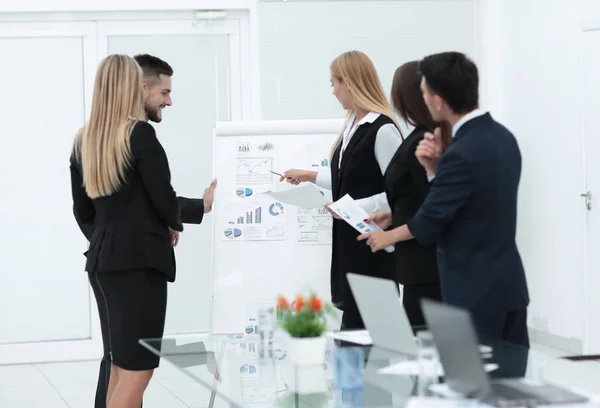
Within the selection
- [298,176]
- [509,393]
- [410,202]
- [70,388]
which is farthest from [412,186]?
[70,388]

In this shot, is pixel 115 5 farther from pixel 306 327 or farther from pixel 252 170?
pixel 306 327

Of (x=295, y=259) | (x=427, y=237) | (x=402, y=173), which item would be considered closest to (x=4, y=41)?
(x=295, y=259)

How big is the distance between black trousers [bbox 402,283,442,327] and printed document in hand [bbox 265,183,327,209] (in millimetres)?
960

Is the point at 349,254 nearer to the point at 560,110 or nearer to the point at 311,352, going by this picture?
the point at 311,352

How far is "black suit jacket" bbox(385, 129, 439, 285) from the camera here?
3.33m

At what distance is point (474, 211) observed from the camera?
2732mm

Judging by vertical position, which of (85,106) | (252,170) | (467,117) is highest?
(85,106)

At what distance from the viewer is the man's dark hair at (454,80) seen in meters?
2.79

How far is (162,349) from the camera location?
9.18 feet

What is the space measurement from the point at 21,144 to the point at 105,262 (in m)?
3.87

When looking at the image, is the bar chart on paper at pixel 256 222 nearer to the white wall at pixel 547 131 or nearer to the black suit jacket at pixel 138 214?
the black suit jacket at pixel 138 214

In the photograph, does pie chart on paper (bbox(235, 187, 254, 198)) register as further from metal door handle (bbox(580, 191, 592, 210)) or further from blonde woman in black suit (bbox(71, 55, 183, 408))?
metal door handle (bbox(580, 191, 592, 210))

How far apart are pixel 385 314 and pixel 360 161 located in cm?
150

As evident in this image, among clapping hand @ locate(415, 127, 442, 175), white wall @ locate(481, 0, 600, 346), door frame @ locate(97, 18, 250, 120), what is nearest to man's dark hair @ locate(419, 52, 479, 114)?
clapping hand @ locate(415, 127, 442, 175)
